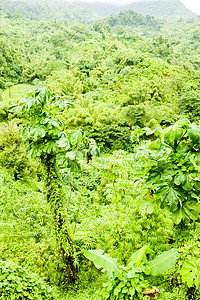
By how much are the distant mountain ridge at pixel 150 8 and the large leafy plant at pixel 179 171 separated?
434ft

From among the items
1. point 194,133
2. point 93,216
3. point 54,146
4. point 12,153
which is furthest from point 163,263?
point 12,153

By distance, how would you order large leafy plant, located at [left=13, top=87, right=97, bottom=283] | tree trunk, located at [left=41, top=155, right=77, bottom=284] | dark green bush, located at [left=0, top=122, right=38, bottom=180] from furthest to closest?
dark green bush, located at [left=0, top=122, right=38, bottom=180] → tree trunk, located at [left=41, top=155, right=77, bottom=284] → large leafy plant, located at [left=13, top=87, right=97, bottom=283]

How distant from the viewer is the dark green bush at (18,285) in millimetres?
1820

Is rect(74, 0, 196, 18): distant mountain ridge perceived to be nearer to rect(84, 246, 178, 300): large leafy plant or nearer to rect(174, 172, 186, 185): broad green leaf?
rect(174, 172, 186, 185): broad green leaf

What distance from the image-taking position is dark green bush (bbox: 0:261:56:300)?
5.97 feet

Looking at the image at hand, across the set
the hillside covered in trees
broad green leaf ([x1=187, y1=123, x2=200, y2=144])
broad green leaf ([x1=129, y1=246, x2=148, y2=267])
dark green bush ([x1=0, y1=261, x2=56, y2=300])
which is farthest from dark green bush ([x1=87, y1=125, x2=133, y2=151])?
broad green leaf ([x1=187, y1=123, x2=200, y2=144])

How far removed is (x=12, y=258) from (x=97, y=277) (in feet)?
4.15

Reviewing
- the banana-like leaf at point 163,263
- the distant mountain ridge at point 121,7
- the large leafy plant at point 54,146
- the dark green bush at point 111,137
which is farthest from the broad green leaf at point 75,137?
the distant mountain ridge at point 121,7

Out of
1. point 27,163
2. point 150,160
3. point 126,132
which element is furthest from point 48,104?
point 126,132

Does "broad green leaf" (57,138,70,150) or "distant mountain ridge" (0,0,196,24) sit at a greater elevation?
"distant mountain ridge" (0,0,196,24)

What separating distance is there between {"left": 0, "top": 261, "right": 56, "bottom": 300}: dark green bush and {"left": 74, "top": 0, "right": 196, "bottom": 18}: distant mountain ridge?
5240 inches

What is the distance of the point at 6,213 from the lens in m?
3.47

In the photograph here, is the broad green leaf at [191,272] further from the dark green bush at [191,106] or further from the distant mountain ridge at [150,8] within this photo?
the distant mountain ridge at [150,8]

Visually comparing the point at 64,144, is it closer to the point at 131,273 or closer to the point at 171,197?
the point at 171,197
